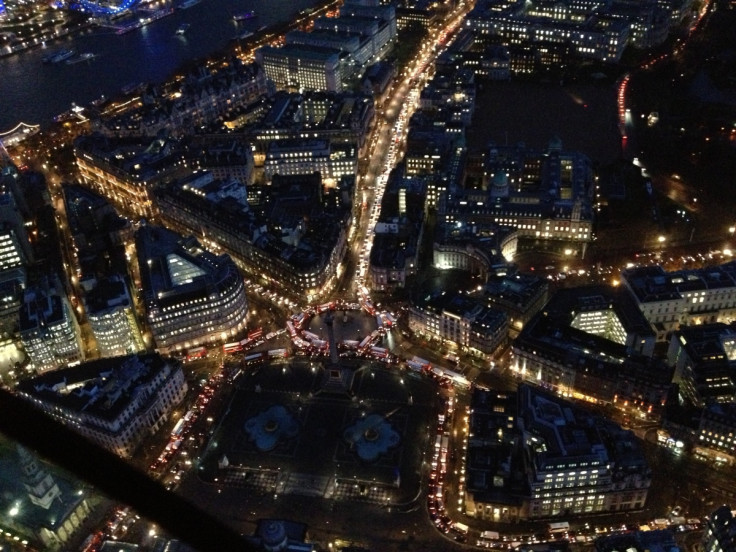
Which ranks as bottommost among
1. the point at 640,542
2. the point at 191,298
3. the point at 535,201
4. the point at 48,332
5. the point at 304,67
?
the point at 640,542

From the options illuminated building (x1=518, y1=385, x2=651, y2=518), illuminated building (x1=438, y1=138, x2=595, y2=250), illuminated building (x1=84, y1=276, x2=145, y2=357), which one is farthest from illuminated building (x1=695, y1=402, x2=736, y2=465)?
illuminated building (x1=84, y1=276, x2=145, y2=357)

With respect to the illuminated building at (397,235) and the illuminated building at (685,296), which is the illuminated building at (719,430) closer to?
the illuminated building at (685,296)

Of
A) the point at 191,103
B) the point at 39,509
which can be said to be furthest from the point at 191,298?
the point at 191,103

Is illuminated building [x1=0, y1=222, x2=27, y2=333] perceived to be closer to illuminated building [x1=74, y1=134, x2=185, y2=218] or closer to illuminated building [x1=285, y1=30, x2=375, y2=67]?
illuminated building [x1=74, y1=134, x2=185, y2=218]

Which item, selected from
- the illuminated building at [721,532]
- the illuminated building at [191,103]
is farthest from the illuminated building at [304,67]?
the illuminated building at [721,532]

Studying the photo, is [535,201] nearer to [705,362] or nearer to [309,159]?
[705,362]

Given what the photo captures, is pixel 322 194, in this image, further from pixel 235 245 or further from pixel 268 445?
pixel 268 445
